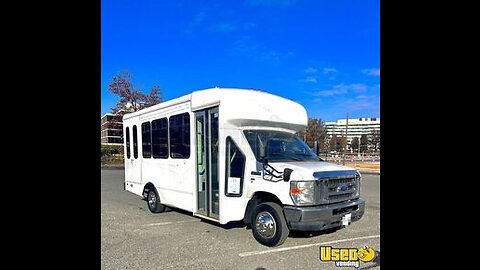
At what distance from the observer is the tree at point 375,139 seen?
4.83ft

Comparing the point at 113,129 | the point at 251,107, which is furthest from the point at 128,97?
the point at 251,107

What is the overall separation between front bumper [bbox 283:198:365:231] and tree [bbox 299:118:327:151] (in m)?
0.57

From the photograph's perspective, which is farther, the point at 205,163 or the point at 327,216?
the point at 205,163

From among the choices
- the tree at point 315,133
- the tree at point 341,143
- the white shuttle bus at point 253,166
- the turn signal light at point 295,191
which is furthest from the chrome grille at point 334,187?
the tree at point 341,143

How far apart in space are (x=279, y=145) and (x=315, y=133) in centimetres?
46

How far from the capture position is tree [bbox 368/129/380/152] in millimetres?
1471

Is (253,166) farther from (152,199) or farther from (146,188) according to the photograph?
(146,188)

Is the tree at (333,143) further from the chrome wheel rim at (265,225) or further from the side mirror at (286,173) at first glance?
the chrome wheel rim at (265,225)

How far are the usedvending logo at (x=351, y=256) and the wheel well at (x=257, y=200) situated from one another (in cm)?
79

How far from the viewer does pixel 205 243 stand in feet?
8.93
